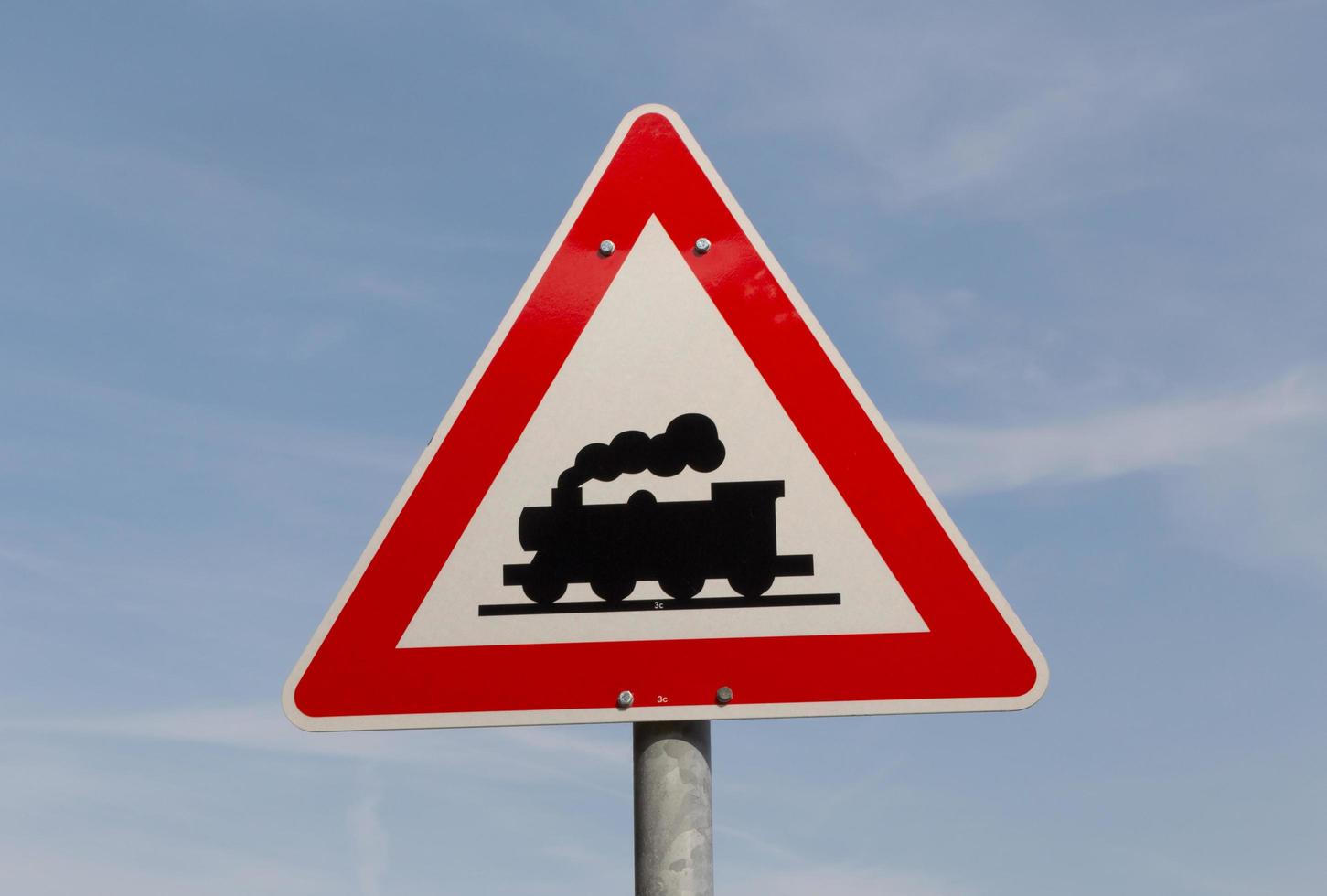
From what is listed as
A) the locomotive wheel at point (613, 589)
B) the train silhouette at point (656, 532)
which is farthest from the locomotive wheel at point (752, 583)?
the locomotive wheel at point (613, 589)

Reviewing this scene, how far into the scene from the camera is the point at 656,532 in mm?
1726

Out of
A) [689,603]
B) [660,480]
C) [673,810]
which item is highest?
[660,480]

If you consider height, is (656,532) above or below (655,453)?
below

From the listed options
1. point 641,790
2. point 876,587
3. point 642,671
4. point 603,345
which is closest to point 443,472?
point 603,345

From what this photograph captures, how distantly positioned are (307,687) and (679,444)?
636mm

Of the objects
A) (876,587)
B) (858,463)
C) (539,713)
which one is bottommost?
(539,713)


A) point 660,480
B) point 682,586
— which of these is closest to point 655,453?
point 660,480

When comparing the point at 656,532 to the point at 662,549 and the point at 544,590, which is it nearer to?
the point at 662,549

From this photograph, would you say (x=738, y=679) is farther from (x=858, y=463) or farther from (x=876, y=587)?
(x=858, y=463)

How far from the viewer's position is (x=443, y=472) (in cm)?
180

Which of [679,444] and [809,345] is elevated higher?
[809,345]

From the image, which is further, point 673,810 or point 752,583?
point 752,583

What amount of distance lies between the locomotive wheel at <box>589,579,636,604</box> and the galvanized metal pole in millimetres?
175

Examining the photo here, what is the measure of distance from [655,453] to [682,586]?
194 millimetres
